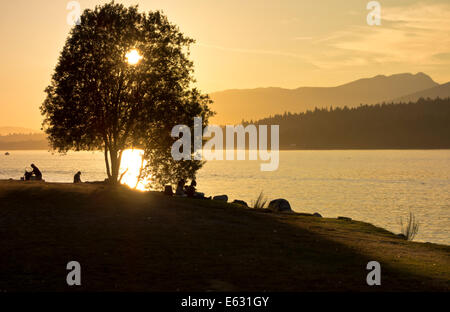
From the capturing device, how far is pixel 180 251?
21.2 meters

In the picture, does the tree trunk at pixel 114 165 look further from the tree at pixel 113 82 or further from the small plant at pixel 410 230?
the small plant at pixel 410 230

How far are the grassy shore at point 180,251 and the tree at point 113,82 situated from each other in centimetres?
1547

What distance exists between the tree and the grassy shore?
50.7ft

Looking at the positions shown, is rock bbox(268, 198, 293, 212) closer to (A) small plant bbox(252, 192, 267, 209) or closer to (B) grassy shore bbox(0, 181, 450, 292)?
(A) small plant bbox(252, 192, 267, 209)

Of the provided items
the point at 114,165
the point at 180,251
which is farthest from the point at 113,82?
the point at 180,251

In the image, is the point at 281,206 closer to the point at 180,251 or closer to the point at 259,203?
the point at 259,203

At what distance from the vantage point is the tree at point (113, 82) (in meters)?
48.2

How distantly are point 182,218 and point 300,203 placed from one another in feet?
179

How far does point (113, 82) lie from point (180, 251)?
3115 centimetres

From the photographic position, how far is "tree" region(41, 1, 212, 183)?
48.2 m

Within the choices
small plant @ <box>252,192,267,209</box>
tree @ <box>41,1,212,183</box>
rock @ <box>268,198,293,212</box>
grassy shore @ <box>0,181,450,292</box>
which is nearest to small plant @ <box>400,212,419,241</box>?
grassy shore @ <box>0,181,450,292</box>

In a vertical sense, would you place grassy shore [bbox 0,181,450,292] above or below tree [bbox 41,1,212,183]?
below
